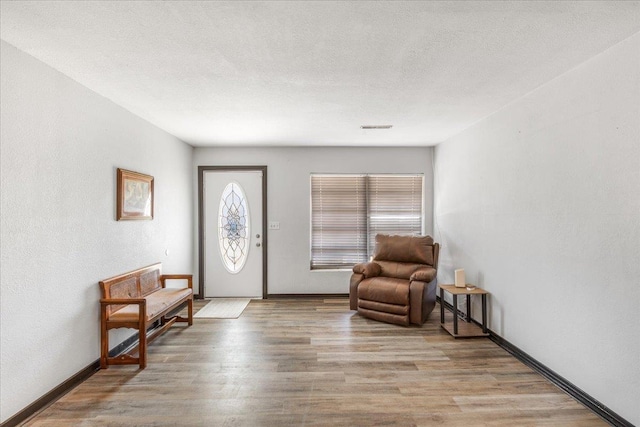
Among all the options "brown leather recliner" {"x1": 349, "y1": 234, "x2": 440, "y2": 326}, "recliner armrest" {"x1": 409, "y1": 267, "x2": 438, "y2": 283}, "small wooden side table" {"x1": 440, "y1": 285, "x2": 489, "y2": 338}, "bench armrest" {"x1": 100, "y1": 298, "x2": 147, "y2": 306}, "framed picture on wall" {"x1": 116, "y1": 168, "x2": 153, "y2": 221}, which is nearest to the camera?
"bench armrest" {"x1": 100, "y1": 298, "x2": 147, "y2": 306}

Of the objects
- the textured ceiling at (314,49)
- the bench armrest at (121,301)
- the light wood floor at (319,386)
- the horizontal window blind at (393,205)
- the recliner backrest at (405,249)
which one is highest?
the textured ceiling at (314,49)

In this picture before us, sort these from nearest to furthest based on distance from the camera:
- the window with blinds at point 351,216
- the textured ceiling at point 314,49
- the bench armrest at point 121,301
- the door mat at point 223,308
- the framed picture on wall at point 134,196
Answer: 1. the textured ceiling at point 314,49
2. the bench armrest at point 121,301
3. the framed picture on wall at point 134,196
4. the door mat at point 223,308
5. the window with blinds at point 351,216

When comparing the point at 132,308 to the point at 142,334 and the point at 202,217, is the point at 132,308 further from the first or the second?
the point at 202,217

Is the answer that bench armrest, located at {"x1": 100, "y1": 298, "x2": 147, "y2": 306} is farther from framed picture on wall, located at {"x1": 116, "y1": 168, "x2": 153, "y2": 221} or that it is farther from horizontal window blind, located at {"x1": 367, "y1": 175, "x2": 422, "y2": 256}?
horizontal window blind, located at {"x1": 367, "y1": 175, "x2": 422, "y2": 256}

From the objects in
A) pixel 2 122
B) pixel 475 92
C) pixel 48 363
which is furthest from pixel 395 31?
pixel 48 363

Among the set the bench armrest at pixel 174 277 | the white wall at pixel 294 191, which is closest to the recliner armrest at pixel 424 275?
the white wall at pixel 294 191

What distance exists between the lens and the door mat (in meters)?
4.22

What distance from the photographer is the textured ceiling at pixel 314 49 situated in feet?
5.51

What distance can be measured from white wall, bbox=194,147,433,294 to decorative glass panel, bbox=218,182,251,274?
0.39m

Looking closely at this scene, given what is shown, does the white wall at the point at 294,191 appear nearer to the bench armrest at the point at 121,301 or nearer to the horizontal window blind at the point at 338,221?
the horizontal window blind at the point at 338,221

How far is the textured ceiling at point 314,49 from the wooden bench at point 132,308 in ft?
5.82

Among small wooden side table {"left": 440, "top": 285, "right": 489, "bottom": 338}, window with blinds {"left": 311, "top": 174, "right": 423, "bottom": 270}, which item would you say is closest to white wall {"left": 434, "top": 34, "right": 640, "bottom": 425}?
small wooden side table {"left": 440, "top": 285, "right": 489, "bottom": 338}

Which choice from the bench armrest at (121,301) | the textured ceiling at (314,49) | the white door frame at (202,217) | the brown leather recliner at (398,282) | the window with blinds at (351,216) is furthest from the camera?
the window with blinds at (351,216)

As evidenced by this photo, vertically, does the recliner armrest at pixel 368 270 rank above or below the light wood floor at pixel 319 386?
above
